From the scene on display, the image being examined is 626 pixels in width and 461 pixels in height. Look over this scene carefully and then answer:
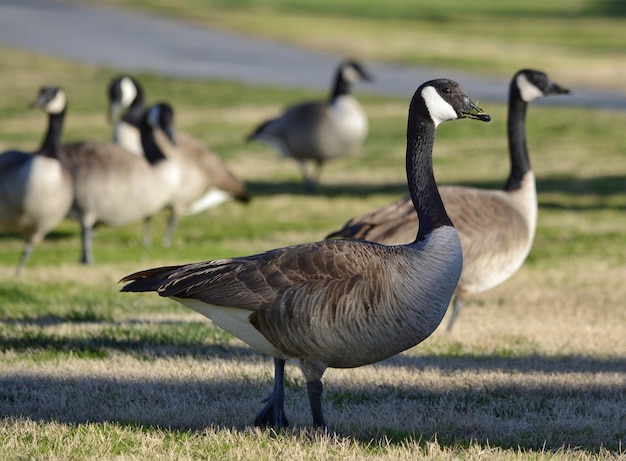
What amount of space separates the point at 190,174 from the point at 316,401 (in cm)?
1003

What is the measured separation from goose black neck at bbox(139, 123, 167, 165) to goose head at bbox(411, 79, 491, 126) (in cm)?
859

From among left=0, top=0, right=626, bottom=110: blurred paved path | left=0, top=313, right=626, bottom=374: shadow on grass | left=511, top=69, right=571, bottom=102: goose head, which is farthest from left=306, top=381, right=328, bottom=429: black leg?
left=0, top=0, right=626, bottom=110: blurred paved path

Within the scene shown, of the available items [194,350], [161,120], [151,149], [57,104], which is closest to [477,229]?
[194,350]

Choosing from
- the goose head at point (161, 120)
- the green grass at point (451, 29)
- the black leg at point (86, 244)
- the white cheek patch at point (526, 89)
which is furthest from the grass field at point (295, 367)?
the green grass at point (451, 29)

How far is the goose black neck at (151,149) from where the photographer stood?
14.5 meters

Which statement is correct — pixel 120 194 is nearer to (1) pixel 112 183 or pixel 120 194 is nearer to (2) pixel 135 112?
(1) pixel 112 183

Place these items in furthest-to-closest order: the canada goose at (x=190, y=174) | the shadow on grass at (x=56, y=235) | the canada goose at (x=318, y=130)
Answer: the canada goose at (x=318, y=130)
the shadow on grass at (x=56, y=235)
the canada goose at (x=190, y=174)

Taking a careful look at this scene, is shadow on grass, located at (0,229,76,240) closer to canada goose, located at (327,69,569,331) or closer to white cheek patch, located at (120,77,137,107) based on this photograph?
white cheek patch, located at (120,77,137,107)

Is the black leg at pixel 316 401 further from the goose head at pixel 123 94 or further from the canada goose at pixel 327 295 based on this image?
the goose head at pixel 123 94

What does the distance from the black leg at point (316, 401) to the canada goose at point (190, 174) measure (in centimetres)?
933

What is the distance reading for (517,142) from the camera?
10531mm

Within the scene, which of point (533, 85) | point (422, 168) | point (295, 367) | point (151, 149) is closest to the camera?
point (422, 168)

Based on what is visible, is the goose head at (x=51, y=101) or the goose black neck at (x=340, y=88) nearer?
the goose head at (x=51, y=101)

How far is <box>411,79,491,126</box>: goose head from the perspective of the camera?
6.23 meters
